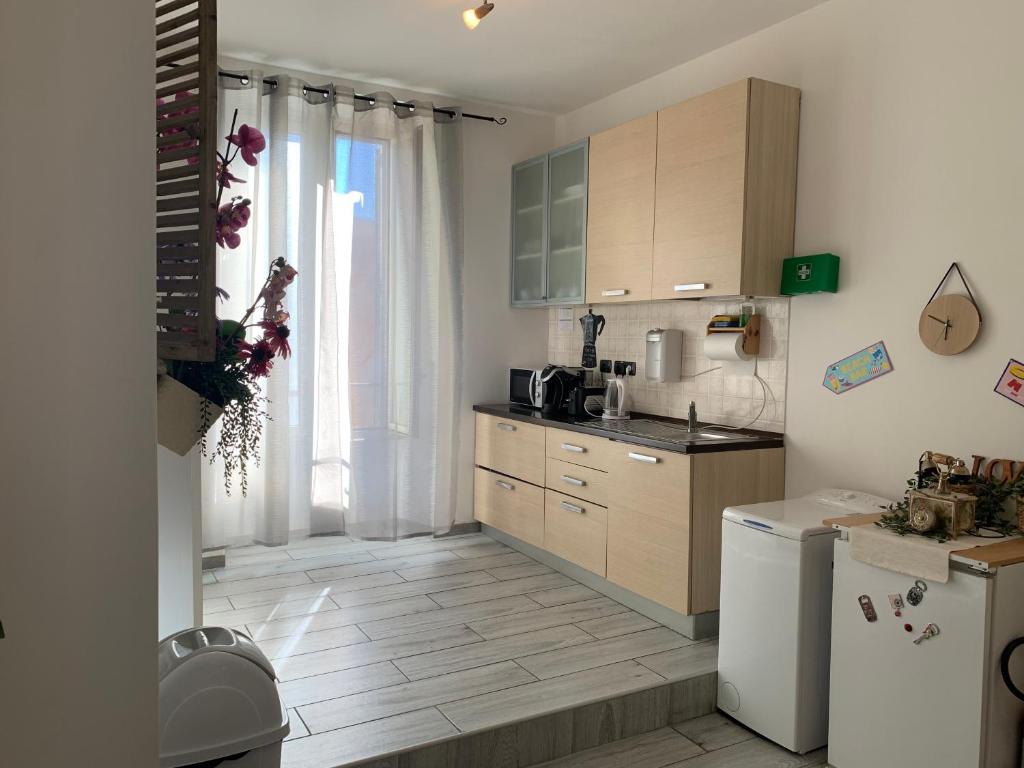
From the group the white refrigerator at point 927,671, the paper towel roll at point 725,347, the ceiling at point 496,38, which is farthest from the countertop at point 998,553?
the ceiling at point 496,38

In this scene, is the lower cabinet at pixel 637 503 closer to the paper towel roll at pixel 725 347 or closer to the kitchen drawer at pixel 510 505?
the kitchen drawer at pixel 510 505

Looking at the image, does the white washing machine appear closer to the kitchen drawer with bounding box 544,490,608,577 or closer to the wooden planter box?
the kitchen drawer with bounding box 544,490,608,577

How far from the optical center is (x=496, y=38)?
368 centimetres

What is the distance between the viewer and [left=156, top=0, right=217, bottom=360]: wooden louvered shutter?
1547 millimetres

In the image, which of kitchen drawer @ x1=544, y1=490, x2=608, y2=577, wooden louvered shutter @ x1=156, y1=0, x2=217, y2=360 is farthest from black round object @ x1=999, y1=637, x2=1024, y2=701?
wooden louvered shutter @ x1=156, y1=0, x2=217, y2=360

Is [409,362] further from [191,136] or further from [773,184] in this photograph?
[191,136]

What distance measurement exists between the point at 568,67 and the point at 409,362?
1839 mm

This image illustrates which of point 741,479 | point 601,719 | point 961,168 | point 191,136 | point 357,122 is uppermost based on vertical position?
point 357,122

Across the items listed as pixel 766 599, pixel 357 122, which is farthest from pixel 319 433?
pixel 766 599

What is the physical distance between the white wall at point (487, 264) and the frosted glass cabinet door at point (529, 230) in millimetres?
63

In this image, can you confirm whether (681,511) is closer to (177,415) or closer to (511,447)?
(511,447)

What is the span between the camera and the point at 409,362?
449 centimetres

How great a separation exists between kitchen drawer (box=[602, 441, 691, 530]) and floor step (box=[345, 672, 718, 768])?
660 mm

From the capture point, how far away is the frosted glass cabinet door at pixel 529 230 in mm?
4617
